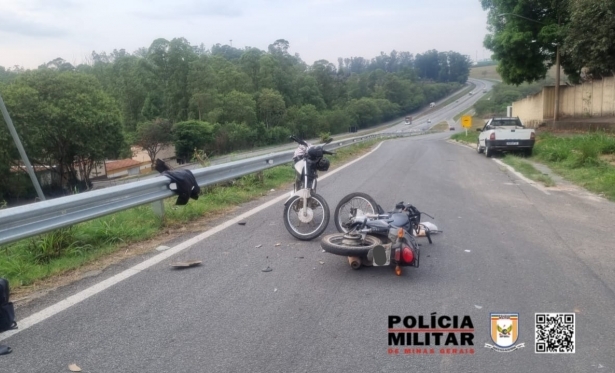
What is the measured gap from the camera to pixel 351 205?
6883mm

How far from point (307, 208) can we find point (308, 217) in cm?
12

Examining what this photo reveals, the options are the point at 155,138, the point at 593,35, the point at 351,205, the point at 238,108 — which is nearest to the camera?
the point at 351,205

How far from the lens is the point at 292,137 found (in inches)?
299

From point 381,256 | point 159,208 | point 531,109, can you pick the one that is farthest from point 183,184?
point 531,109

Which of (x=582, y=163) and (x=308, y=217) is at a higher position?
(x=308, y=217)

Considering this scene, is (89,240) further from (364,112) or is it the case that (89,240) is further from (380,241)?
(364,112)

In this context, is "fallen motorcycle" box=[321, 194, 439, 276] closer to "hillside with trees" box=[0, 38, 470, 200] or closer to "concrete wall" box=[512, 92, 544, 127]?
"hillside with trees" box=[0, 38, 470, 200]

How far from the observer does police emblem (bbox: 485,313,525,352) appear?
3.73m

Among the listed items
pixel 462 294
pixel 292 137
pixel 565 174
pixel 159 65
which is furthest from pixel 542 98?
pixel 159 65

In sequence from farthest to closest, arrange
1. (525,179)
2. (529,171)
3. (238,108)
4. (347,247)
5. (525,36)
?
(238,108) → (525,36) → (529,171) → (525,179) → (347,247)

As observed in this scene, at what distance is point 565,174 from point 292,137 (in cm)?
941

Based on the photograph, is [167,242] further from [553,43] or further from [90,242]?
[553,43]

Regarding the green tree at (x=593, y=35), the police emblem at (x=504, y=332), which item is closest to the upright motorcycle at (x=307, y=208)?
the police emblem at (x=504, y=332)

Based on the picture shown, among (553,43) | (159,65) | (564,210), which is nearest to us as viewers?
(564,210)
